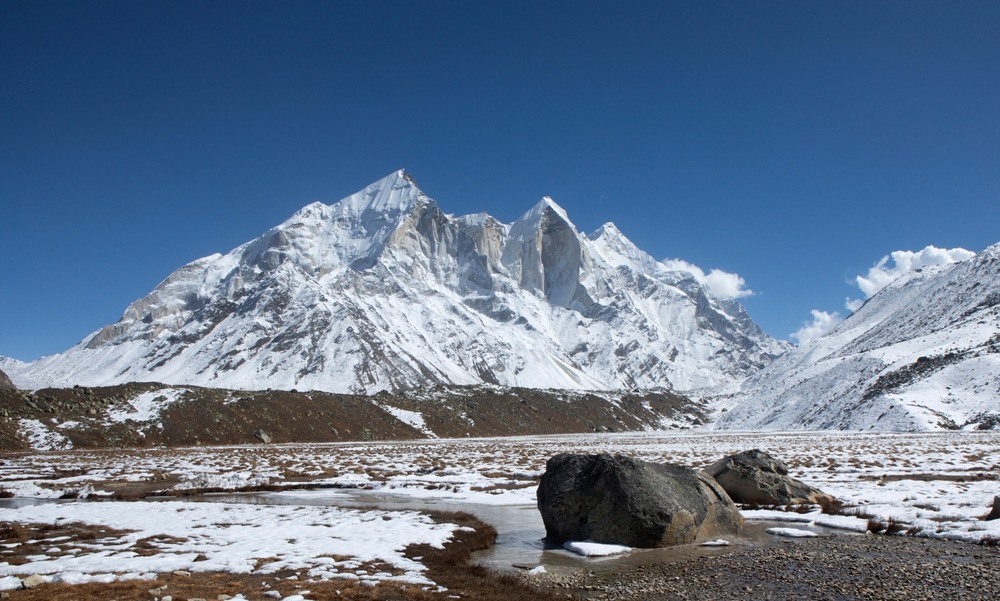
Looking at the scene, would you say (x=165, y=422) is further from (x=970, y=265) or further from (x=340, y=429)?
(x=970, y=265)

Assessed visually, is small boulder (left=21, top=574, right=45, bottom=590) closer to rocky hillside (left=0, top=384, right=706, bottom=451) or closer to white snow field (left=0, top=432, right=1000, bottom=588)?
white snow field (left=0, top=432, right=1000, bottom=588)

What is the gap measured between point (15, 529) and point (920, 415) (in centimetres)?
10053

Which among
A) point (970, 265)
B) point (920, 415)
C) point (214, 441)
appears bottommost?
point (214, 441)

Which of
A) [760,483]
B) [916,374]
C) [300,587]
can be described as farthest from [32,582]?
[916,374]

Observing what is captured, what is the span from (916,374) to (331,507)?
108237 mm

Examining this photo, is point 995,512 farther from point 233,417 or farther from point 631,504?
point 233,417

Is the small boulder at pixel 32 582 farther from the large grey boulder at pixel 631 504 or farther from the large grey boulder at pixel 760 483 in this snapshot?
the large grey boulder at pixel 760 483

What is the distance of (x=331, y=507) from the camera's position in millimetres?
26500

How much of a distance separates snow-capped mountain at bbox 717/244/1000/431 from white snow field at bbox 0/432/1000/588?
4655 cm

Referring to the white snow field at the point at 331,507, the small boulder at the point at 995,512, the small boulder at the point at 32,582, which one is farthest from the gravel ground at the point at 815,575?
the small boulder at the point at 32,582

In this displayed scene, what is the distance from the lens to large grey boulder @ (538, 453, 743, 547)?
17.6m

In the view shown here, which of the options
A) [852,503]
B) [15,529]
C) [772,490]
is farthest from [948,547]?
[15,529]

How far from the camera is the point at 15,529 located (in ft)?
64.6

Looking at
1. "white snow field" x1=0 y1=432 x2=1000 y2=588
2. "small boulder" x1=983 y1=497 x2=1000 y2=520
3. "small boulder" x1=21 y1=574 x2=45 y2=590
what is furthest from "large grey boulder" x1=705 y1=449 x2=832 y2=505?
"small boulder" x1=21 y1=574 x2=45 y2=590
